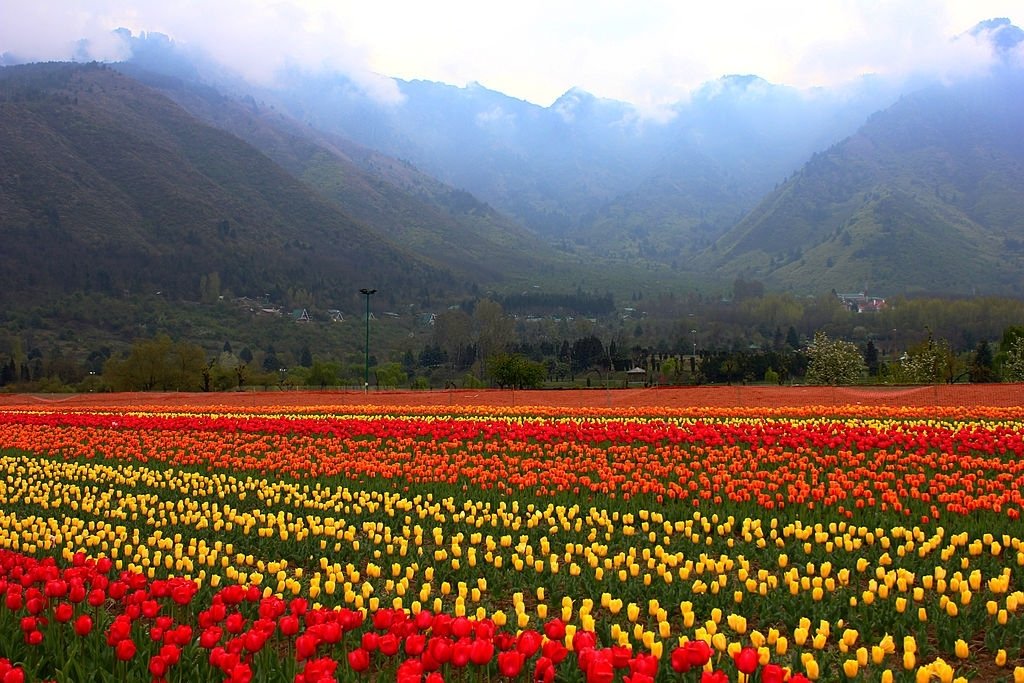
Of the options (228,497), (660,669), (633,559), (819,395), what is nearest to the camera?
(660,669)

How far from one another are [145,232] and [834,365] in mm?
130781

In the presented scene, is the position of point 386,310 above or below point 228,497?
above

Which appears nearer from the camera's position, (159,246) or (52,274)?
(52,274)

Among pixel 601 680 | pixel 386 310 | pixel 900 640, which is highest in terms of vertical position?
pixel 386 310

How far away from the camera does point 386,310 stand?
161750 millimetres

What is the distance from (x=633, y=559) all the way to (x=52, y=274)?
15327 centimetres

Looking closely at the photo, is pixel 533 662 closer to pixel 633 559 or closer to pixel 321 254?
pixel 633 559

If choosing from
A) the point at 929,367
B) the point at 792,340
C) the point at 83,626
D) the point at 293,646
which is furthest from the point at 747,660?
the point at 792,340

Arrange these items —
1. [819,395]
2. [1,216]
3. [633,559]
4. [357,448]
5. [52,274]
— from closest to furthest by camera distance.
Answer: [633,559] < [357,448] < [819,395] < [52,274] < [1,216]

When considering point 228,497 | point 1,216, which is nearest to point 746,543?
point 228,497

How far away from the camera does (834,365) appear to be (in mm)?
70625

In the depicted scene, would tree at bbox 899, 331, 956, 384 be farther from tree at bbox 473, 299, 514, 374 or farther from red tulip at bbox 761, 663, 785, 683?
red tulip at bbox 761, 663, 785, 683

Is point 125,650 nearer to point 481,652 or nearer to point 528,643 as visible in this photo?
point 481,652

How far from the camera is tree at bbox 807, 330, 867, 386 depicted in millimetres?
69688
